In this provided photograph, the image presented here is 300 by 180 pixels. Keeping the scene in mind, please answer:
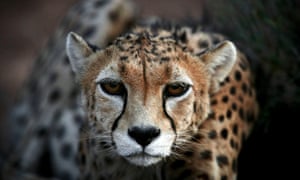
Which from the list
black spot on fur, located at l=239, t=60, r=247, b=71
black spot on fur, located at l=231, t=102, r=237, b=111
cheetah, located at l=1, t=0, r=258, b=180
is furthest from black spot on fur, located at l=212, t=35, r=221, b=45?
black spot on fur, located at l=231, t=102, r=237, b=111

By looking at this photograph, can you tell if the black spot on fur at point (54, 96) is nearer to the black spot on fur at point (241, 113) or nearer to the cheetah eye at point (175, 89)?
the black spot on fur at point (241, 113)

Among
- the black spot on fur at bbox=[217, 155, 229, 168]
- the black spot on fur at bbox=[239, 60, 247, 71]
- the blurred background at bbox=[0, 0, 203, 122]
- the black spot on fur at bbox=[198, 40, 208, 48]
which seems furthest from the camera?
the blurred background at bbox=[0, 0, 203, 122]

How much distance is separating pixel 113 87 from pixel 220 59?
1.91 ft

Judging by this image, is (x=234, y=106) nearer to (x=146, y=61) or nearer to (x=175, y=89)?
(x=175, y=89)

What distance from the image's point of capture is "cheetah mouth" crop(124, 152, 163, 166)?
11.6 ft

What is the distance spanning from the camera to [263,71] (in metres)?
4.80

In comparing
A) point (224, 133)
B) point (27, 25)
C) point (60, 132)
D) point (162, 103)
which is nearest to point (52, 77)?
point (60, 132)

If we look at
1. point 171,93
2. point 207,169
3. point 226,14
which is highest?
point 226,14

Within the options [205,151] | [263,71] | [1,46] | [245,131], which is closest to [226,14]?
[263,71]

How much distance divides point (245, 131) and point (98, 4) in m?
2.01

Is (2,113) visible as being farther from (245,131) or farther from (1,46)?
(245,131)

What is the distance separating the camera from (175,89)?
12.1 ft

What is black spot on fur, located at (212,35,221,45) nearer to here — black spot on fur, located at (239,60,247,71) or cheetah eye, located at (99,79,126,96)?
black spot on fur, located at (239,60,247,71)

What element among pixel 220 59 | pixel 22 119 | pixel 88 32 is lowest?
pixel 22 119
